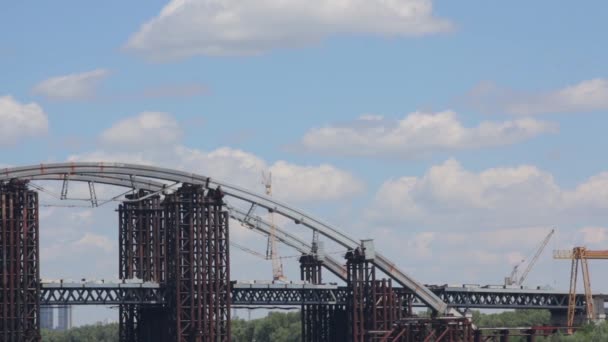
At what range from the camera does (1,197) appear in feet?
650

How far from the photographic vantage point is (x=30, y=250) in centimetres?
19975

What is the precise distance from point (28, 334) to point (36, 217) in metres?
14.6

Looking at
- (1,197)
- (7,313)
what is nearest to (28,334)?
(7,313)

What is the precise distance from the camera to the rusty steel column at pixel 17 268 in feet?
646

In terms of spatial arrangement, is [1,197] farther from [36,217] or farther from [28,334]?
[28,334]

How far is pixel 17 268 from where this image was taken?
19788cm

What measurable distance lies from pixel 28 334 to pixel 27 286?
595 centimetres

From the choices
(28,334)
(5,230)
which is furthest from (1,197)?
(28,334)

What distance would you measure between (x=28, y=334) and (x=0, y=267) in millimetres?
9059

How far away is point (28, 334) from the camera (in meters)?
198

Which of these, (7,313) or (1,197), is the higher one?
(1,197)

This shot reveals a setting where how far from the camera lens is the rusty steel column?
19675cm

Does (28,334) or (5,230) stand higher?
(5,230)

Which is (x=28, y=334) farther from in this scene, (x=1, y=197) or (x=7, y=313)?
(x=1, y=197)
